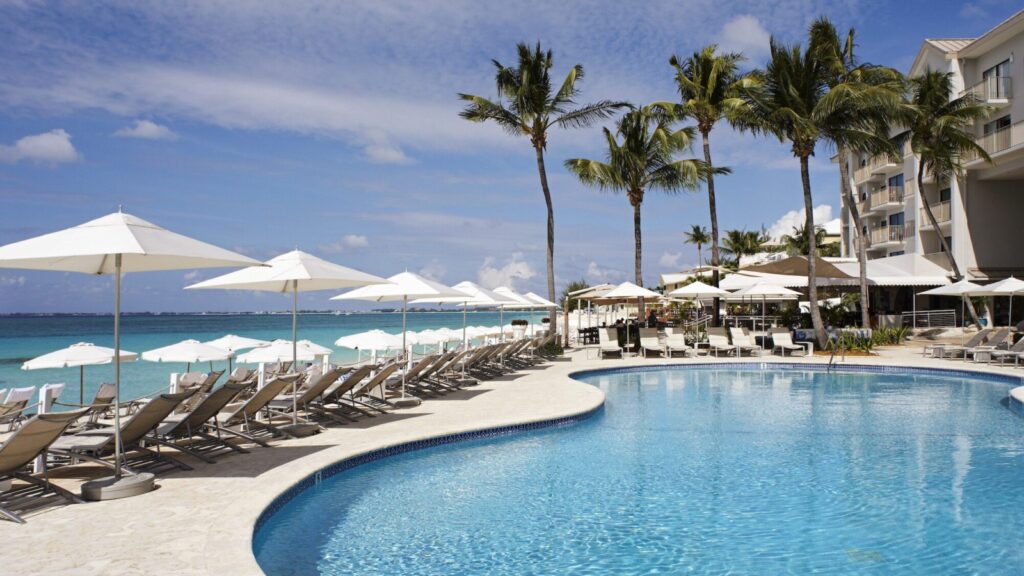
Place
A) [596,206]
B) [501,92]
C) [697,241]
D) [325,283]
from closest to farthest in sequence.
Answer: [325,283] < [501,92] < [596,206] < [697,241]

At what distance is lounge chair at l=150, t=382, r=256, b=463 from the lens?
23.1 feet

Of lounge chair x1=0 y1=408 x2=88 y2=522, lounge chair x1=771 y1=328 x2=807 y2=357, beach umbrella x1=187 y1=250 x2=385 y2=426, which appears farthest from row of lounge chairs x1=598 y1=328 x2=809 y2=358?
lounge chair x1=0 y1=408 x2=88 y2=522

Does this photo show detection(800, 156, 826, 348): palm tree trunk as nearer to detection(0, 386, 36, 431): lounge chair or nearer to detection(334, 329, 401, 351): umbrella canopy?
detection(334, 329, 401, 351): umbrella canopy

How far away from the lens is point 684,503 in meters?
6.71

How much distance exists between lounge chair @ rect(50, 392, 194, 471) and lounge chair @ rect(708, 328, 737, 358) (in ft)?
54.2

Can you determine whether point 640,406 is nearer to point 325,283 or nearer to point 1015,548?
point 325,283

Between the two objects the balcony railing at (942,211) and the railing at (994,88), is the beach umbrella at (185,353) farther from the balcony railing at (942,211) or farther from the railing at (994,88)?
the balcony railing at (942,211)

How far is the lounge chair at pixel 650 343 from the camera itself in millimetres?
20125

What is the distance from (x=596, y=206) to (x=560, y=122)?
11.7 m

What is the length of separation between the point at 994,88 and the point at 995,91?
14cm

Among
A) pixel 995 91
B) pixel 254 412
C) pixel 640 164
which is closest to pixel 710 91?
pixel 640 164

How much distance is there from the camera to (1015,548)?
5.50 meters

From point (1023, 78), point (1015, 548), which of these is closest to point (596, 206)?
point (1023, 78)

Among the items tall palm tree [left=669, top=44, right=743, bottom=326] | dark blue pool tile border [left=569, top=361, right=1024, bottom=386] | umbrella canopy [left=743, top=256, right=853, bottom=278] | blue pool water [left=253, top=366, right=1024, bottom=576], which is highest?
tall palm tree [left=669, top=44, right=743, bottom=326]
